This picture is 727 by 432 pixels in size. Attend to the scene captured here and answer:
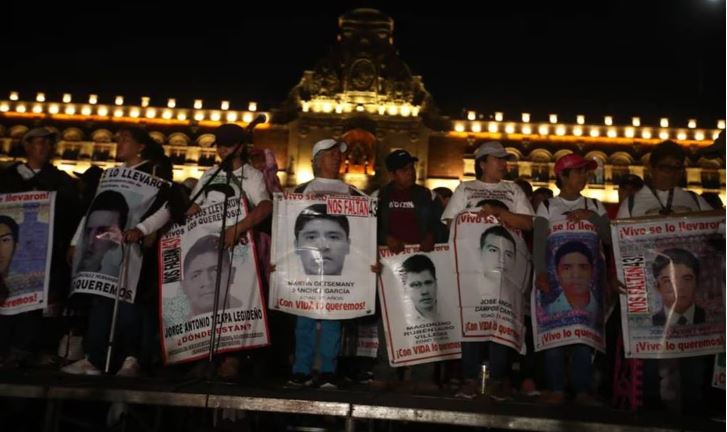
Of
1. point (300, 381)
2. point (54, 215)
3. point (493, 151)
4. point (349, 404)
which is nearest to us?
point (349, 404)

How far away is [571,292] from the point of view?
23.8 feet

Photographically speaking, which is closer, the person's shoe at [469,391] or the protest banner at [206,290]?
the person's shoe at [469,391]

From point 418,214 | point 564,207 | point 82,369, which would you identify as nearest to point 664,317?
point 564,207

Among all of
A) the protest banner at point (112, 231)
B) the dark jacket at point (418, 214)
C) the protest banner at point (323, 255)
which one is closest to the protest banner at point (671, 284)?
the dark jacket at point (418, 214)

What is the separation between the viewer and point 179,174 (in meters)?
43.8

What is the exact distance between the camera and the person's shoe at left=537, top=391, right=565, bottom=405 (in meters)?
6.66

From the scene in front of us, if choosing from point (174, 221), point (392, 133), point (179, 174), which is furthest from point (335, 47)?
point (174, 221)

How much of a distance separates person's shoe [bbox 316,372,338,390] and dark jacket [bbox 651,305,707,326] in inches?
128

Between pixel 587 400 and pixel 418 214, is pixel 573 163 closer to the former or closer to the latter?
pixel 418 214

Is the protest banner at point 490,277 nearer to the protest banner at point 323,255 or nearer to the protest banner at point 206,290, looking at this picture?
the protest banner at point 323,255

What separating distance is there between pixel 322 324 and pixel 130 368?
6.64ft

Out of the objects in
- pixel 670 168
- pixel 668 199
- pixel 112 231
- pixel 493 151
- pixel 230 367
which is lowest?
pixel 230 367

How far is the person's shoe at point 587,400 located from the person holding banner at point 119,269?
447 cm

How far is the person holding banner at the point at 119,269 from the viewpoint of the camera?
290 inches
